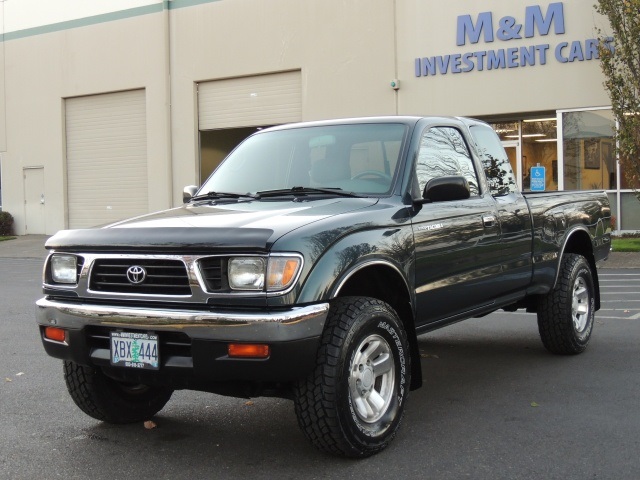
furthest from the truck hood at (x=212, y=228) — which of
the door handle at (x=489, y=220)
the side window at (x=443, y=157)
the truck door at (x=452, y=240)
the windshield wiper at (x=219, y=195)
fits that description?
the door handle at (x=489, y=220)

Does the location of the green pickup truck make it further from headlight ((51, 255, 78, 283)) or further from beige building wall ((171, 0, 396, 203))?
beige building wall ((171, 0, 396, 203))

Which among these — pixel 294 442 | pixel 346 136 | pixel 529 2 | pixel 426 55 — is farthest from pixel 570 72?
pixel 294 442

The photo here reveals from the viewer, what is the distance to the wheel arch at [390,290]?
4.83 meters

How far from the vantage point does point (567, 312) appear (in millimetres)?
7059

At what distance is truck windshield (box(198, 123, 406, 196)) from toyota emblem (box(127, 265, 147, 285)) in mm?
1333

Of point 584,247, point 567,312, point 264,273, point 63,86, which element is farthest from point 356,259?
point 63,86

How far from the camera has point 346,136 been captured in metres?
5.79

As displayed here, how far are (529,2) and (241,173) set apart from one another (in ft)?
54.1

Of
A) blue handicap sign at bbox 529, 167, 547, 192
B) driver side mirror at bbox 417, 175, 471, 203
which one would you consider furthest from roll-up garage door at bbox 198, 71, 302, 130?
driver side mirror at bbox 417, 175, 471, 203

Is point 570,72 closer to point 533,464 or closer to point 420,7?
point 420,7

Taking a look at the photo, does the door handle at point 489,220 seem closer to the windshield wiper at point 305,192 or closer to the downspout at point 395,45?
the windshield wiper at point 305,192

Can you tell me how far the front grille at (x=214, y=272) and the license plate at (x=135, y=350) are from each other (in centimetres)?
40

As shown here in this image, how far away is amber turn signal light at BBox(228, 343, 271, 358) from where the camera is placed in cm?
411

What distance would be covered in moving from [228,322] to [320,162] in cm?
A: 188
